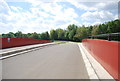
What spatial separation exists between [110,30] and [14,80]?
252ft

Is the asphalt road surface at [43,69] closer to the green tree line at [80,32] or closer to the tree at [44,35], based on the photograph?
the green tree line at [80,32]

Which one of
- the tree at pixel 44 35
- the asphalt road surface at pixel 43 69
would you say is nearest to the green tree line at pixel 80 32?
the tree at pixel 44 35

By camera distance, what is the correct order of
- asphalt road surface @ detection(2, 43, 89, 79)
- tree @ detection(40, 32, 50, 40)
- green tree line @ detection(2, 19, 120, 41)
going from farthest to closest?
1. tree @ detection(40, 32, 50, 40)
2. green tree line @ detection(2, 19, 120, 41)
3. asphalt road surface @ detection(2, 43, 89, 79)

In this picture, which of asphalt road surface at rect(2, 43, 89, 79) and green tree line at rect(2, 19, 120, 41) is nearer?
asphalt road surface at rect(2, 43, 89, 79)

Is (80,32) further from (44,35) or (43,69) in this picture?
(43,69)

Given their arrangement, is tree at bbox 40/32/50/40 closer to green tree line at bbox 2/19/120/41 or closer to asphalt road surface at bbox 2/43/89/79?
green tree line at bbox 2/19/120/41

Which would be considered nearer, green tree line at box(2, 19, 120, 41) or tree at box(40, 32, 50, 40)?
green tree line at box(2, 19, 120, 41)

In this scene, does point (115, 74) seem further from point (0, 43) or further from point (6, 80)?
point (0, 43)

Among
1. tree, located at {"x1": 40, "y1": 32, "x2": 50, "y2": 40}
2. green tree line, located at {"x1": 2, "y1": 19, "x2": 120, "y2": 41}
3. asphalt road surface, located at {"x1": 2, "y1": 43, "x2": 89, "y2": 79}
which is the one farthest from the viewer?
tree, located at {"x1": 40, "y1": 32, "x2": 50, "y2": 40}

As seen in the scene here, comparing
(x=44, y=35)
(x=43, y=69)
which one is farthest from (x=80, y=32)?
(x=43, y=69)

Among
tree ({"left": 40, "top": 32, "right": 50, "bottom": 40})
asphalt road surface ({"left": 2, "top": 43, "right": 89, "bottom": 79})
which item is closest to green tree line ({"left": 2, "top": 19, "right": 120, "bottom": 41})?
tree ({"left": 40, "top": 32, "right": 50, "bottom": 40})

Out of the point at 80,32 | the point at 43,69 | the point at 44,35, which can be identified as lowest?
the point at 44,35

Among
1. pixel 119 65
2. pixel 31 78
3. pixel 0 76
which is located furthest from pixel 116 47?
pixel 0 76

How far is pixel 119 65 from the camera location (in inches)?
203
